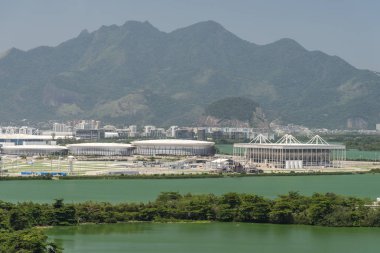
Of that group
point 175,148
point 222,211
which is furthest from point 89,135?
point 222,211

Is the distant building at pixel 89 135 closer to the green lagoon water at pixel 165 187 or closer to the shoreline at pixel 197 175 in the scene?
the shoreline at pixel 197 175

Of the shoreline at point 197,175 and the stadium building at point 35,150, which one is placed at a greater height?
the stadium building at point 35,150

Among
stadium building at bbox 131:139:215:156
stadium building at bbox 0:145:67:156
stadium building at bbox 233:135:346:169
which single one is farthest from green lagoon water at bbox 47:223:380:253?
stadium building at bbox 0:145:67:156

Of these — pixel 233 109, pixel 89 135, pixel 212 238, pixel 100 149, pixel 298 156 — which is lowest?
pixel 212 238

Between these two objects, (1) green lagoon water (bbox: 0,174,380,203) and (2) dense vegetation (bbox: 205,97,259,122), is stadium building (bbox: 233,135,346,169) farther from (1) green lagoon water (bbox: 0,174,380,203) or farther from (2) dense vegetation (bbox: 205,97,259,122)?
(2) dense vegetation (bbox: 205,97,259,122)

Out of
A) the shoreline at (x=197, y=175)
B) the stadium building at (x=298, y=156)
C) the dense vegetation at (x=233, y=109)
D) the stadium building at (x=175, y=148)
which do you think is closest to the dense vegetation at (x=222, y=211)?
the shoreline at (x=197, y=175)

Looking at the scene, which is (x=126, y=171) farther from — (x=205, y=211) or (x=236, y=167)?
(x=205, y=211)

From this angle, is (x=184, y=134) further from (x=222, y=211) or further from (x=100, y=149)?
(x=222, y=211)
